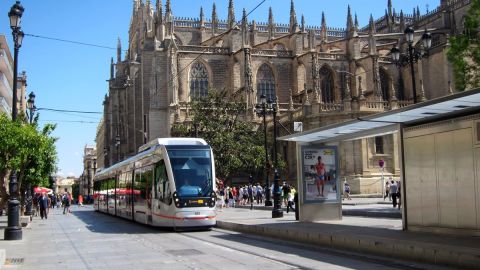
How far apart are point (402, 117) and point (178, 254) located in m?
5.90

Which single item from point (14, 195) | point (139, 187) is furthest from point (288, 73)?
point (14, 195)

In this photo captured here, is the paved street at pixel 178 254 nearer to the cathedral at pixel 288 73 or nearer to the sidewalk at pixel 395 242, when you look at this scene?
the sidewalk at pixel 395 242

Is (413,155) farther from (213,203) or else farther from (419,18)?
(419,18)

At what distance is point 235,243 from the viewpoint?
14289mm

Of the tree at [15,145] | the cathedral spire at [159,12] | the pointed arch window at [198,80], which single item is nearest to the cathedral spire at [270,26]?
the cathedral spire at [159,12]

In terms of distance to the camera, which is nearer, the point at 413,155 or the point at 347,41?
the point at 413,155

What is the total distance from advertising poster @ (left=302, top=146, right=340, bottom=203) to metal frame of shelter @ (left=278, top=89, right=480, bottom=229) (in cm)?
54

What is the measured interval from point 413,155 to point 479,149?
7.29 ft

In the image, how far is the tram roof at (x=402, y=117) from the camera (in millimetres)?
10453

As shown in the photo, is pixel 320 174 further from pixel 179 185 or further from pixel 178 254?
pixel 178 254

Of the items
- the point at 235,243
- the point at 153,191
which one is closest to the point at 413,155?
the point at 235,243

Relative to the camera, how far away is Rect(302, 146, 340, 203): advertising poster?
17781 millimetres

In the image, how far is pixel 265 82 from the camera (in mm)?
57969

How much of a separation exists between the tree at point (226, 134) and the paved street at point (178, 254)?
25279mm
